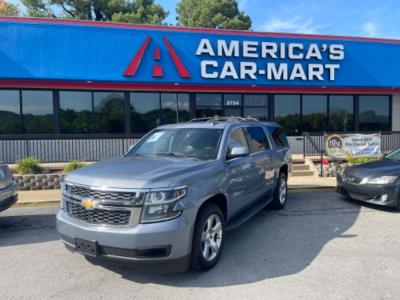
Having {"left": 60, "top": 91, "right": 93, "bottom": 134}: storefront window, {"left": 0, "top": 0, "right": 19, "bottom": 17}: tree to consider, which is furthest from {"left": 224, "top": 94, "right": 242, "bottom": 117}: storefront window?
{"left": 0, "top": 0, "right": 19, "bottom": 17}: tree

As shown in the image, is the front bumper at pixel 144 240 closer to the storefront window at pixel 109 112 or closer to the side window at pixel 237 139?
the side window at pixel 237 139

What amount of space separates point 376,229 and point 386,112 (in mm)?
13557

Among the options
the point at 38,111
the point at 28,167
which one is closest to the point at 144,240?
the point at 28,167

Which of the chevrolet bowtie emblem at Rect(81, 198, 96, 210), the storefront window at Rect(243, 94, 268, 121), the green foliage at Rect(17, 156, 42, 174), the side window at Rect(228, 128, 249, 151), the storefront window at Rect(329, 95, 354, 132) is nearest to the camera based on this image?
the chevrolet bowtie emblem at Rect(81, 198, 96, 210)

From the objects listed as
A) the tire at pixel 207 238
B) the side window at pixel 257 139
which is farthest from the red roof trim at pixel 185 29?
the tire at pixel 207 238

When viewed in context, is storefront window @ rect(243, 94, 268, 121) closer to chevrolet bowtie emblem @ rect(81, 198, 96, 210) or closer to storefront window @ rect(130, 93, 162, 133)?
storefront window @ rect(130, 93, 162, 133)

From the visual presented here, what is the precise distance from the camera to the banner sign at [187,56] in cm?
1338

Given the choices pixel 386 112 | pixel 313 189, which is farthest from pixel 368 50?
pixel 313 189

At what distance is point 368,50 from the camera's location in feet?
53.5

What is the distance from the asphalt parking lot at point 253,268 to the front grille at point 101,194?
87cm

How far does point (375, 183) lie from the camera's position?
7.29 metres

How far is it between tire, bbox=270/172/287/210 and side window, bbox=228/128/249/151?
1.88m

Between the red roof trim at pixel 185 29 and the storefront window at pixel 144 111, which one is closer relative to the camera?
the red roof trim at pixel 185 29

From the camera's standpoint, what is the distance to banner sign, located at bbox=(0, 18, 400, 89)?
13.4 meters
